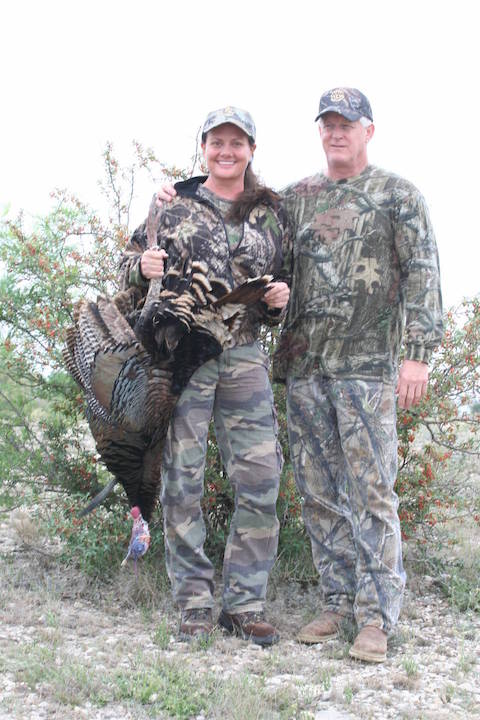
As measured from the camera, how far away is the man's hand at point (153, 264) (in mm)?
4129

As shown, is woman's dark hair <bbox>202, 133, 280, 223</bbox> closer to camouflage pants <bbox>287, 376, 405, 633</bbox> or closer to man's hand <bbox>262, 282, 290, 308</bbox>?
man's hand <bbox>262, 282, 290, 308</bbox>

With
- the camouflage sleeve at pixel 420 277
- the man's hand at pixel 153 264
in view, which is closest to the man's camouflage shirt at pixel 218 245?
the man's hand at pixel 153 264

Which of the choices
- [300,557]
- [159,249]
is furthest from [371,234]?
[300,557]

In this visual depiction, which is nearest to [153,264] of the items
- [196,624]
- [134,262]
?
[134,262]

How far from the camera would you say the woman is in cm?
436

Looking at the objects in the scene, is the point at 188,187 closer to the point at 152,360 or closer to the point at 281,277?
the point at 281,277

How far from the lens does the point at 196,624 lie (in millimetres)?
4457

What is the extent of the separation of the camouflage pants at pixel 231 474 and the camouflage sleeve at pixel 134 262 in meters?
0.60

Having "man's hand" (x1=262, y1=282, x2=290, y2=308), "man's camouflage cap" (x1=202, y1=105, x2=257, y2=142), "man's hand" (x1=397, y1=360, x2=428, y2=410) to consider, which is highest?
"man's camouflage cap" (x1=202, y1=105, x2=257, y2=142)

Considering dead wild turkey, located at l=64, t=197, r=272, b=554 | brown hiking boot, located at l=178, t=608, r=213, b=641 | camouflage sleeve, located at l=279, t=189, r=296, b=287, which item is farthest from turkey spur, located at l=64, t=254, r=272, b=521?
brown hiking boot, located at l=178, t=608, r=213, b=641

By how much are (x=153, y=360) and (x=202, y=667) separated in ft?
5.20

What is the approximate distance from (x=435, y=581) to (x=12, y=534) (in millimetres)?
3584

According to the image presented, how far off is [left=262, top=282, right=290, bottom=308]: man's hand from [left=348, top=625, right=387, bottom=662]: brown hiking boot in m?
1.83

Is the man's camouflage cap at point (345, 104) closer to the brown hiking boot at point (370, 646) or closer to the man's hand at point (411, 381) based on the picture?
the man's hand at point (411, 381)
